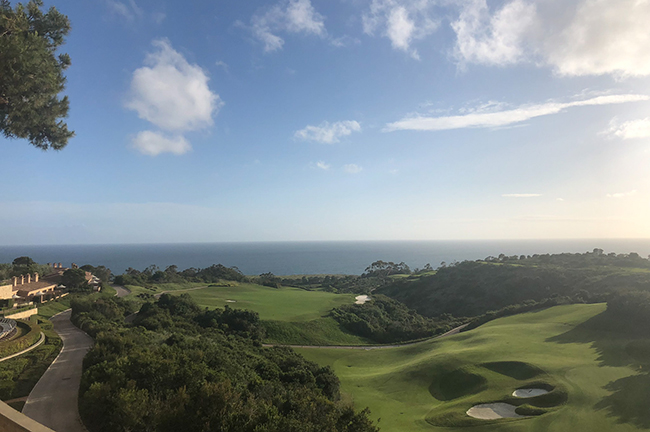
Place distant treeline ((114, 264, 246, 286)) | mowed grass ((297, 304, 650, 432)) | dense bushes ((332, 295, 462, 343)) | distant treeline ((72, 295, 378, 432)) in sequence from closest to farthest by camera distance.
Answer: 1. distant treeline ((72, 295, 378, 432))
2. mowed grass ((297, 304, 650, 432))
3. dense bushes ((332, 295, 462, 343))
4. distant treeline ((114, 264, 246, 286))

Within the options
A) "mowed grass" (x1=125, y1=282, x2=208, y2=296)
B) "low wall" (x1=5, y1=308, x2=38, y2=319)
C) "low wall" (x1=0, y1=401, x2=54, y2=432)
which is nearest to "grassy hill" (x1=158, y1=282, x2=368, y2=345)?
"mowed grass" (x1=125, y1=282, x2=208, y2=296)

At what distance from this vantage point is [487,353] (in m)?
25.7

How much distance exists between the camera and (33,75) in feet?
38.3

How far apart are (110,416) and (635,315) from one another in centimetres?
3945

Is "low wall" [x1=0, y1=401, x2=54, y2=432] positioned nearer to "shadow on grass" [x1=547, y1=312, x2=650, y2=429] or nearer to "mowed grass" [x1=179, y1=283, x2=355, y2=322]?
"shadow on grass" [x1=547, y1=312, x2=650, y2=429]

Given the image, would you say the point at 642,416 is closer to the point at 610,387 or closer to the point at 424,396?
the point at 610,387

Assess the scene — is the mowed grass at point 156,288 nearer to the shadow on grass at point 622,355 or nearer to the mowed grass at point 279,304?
the mowed grass at point 279,304

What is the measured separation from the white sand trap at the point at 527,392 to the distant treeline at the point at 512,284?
33.9 meters

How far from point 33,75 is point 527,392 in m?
29.5

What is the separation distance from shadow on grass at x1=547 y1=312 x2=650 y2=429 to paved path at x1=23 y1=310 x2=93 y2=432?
84.2 ft

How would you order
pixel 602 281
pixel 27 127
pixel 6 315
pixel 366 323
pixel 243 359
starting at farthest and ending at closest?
pixel 602 281 < pixel 366 323 < pixel 6 315 < pixel 243 359 < pixel 27 127

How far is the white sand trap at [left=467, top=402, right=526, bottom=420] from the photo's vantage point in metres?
17.7

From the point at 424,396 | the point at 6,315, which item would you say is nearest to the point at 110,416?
the point at 424,396

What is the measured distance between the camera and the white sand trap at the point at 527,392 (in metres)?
19.2
